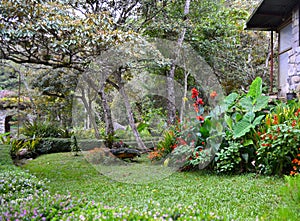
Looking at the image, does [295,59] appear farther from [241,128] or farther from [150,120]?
[150,120]

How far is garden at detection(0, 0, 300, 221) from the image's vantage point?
2.88 meters

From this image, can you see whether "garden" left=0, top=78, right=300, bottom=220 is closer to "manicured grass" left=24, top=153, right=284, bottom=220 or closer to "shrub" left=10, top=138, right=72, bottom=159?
"manicured grass" left=24, top=153, right=284, bottom=220

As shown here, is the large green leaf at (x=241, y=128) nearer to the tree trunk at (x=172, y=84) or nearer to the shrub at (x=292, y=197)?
the shrub at (x=292, y=197)

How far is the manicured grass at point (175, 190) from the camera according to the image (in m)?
2.79

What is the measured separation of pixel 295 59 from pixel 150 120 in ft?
17.2

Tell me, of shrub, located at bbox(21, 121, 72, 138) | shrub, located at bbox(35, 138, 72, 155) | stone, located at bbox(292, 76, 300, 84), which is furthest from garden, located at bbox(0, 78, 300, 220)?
shrub, located at bbox(21, 121, 72, 138)

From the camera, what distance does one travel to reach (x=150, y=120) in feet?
33.5

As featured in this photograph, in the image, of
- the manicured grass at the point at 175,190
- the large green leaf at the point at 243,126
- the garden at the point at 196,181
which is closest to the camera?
the garden at the point at 196,181

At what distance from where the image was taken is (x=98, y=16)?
5.19 m

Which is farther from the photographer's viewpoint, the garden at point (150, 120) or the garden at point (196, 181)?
the garden at point (150, 120)

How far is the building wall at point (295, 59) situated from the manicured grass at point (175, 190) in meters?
3.10

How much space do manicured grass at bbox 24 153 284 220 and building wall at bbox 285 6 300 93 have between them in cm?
310

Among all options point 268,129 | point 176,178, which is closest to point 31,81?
point 176,178

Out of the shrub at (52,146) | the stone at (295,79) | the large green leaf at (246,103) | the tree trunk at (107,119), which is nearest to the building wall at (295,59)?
the stone at (295,79)
